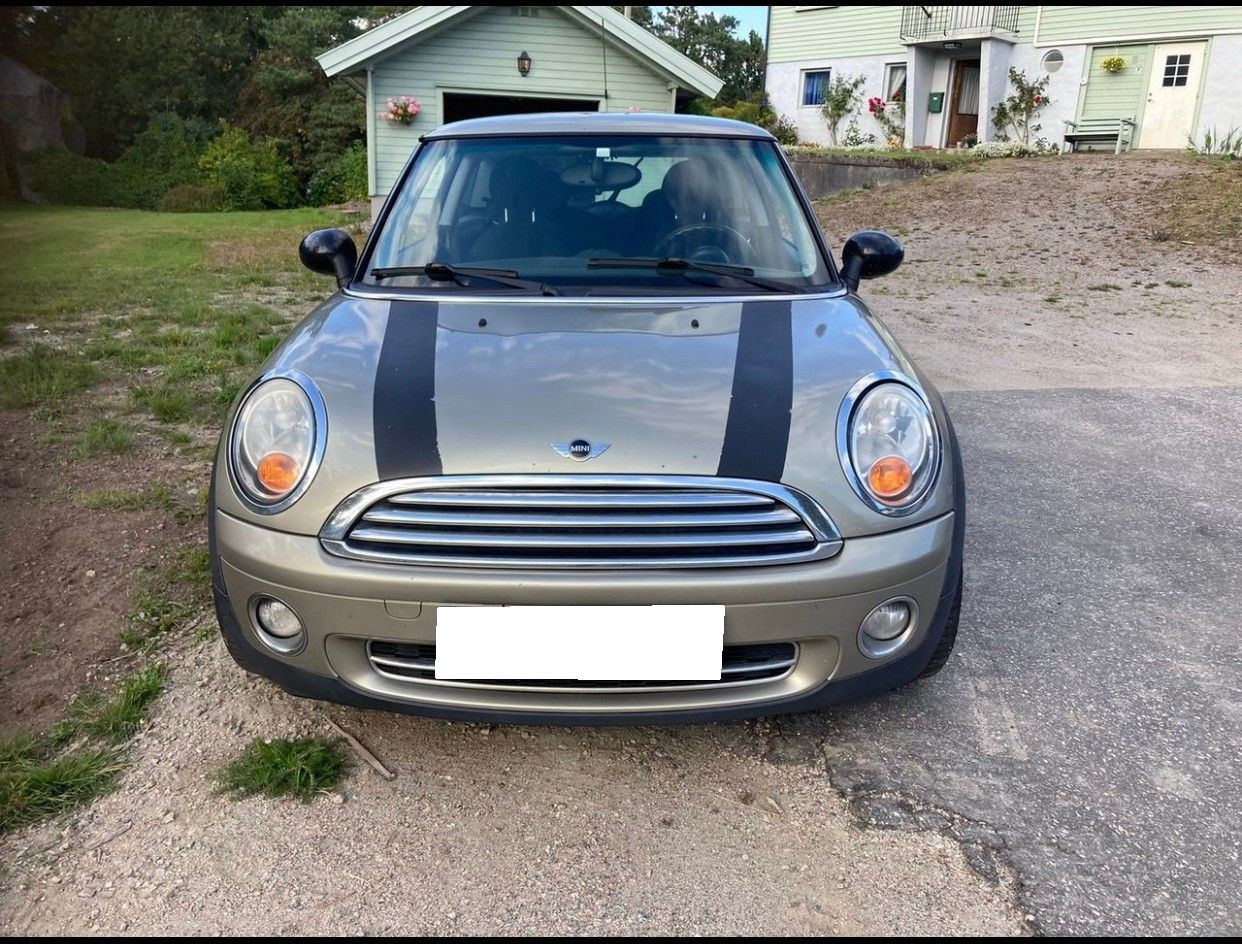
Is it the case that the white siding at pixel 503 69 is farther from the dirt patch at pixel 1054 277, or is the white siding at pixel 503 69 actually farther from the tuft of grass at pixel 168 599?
the tuft of grass at pixel 168 599

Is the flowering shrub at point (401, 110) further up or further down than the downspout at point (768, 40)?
further down

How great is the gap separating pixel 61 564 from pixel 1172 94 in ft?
74.0

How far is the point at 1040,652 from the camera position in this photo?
2836 millimetres

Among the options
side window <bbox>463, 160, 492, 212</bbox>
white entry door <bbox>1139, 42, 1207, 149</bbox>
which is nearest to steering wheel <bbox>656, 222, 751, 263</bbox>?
side window <bbox>463, 160, 492, 212</bbox>

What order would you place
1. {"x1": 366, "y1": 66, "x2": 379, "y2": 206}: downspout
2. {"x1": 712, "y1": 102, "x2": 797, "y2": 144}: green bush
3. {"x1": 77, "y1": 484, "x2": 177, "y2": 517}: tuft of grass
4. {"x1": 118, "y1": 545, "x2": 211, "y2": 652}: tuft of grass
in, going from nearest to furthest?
{"x1": 118, "y1": 545, "x2": 211, "y2": 652}: tuft of grass
{"x1": 77, "y1": 484, "x2": 177, "y2": 517}: tuft of grass
{"x1": 366, "y1": 66, "x2": 379, "y2": 206}: downspout
{"x1": 712, "y1": 102, "x2": 797, "y2": 144}: green bush

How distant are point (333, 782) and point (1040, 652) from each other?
2.02 metres

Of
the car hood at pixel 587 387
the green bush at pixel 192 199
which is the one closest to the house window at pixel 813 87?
the green bush at pixel 192 199

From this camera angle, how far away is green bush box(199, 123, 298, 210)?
81.2ft

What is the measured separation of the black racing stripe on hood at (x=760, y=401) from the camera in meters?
2.07

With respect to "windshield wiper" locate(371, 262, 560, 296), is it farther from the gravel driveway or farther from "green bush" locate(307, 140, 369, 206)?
"green bush" locate(307, 140, 369, 206)

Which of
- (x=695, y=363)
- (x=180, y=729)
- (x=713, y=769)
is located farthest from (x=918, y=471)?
(x=180, y=729)

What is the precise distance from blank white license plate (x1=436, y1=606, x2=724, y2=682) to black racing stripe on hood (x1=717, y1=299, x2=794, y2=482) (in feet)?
1.07

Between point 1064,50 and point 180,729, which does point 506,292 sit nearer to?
point 180,729

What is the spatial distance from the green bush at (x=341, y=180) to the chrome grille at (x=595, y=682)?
2522cm
